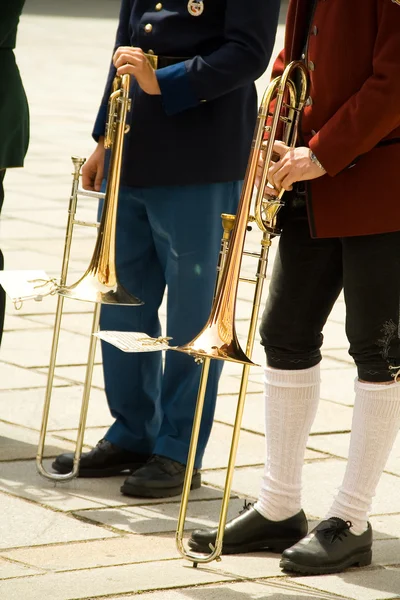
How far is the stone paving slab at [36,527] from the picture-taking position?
365cm

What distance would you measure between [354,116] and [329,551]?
1.21 metres

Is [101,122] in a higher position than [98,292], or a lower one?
higher

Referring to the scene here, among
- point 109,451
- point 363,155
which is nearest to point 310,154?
point 363,155

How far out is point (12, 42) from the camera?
4680mm

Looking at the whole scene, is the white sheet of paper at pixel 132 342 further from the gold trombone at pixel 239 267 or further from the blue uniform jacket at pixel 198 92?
the blue uniform jacket at pixel 198 92

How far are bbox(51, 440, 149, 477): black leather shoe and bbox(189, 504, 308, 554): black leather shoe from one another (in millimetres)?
764

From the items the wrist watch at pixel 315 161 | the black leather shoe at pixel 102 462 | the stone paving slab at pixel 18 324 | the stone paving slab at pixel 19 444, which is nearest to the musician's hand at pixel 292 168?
the wrist watch at pixel 315 161

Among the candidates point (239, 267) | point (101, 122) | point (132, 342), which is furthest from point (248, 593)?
point (101, 122)

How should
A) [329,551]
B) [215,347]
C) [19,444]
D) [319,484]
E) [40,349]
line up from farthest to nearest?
[40,349], [19,444], [319,484], [329,551], [215,347]

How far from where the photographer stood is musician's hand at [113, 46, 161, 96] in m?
3.97

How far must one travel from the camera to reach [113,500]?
4105 mm

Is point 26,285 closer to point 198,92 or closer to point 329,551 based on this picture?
point 198,92

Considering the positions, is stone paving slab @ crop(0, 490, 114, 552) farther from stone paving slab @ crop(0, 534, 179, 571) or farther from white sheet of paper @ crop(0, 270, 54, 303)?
white sheet of paper @ crop(0, 270, 54, 303)

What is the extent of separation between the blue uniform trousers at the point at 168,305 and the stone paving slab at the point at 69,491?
0.16 m
